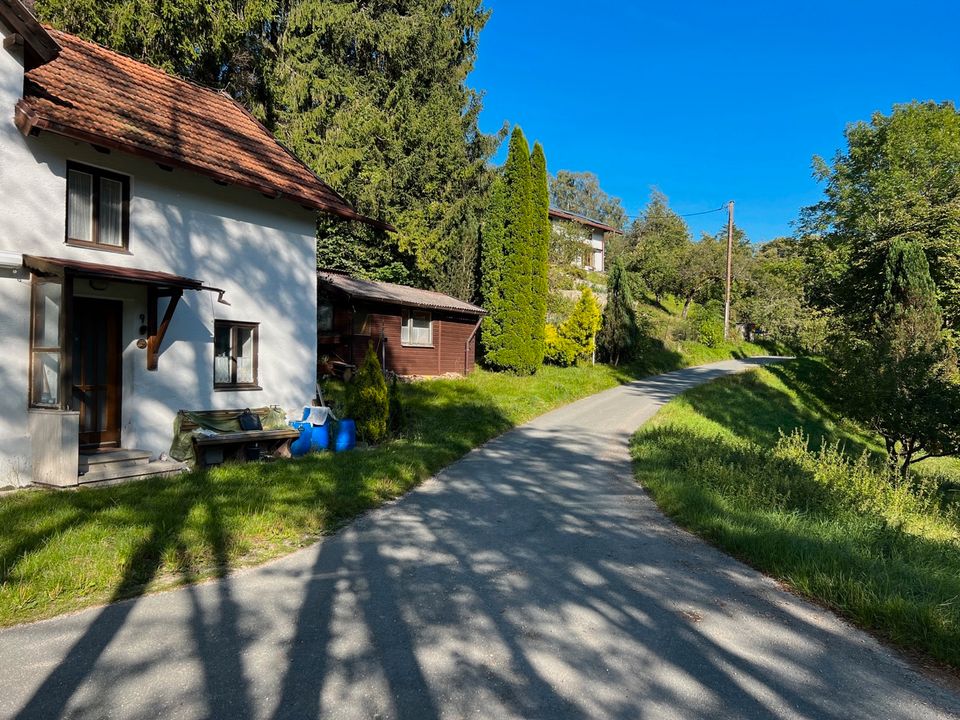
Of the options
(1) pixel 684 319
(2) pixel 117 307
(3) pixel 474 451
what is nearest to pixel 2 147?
(2) pixel 117 307

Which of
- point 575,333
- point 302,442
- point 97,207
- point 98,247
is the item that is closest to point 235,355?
point 302,442

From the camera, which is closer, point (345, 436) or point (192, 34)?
point (345, 436)

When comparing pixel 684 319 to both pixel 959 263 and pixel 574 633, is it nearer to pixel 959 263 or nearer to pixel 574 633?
pixel 959 263

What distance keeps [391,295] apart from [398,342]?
1.69 metres

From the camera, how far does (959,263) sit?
24.0 meters

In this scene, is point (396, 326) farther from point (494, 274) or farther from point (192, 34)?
point (192, 34)

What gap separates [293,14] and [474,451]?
21238mm

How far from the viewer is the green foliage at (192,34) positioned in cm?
1658

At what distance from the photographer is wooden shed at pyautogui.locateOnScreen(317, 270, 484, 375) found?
18828mm

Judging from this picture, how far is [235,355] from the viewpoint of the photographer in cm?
1141

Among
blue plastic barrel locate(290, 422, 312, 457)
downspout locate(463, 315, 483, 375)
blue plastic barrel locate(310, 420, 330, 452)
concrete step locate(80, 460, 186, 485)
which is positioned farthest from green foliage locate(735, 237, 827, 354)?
concrete step locate(80, 460, 186, 485)

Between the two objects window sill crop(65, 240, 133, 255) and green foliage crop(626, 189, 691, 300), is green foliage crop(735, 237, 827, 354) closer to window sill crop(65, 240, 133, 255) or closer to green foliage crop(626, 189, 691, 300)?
green foliage crop(626, 189, 691, 300)

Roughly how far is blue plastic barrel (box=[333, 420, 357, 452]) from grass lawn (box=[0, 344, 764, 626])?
0.64m

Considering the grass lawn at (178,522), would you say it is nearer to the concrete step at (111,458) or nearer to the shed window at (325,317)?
the concrete step at (111,458)
